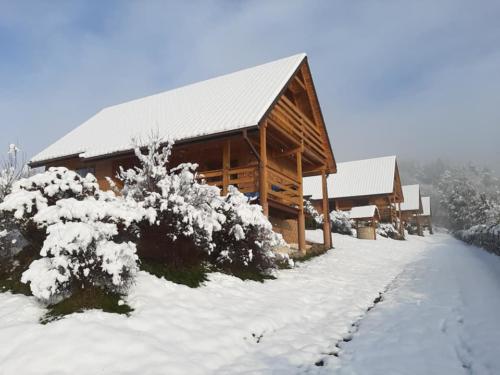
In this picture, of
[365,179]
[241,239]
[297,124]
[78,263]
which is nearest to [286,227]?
[297,124]

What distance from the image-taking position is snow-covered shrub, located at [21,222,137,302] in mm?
5328

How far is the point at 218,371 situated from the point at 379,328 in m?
2.86

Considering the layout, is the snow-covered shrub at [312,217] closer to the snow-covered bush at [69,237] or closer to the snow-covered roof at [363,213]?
the snow-covered roof at [363,213]

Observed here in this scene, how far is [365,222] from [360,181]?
9229 millimetres

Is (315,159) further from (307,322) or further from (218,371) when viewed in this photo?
(218,371)

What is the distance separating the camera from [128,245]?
6.20 meters

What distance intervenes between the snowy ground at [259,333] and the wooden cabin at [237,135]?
548cm

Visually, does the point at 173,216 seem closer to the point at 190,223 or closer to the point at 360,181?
the point at 190,223

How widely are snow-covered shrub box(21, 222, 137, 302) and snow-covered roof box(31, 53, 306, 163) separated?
257 inches

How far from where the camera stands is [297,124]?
53.0 ft

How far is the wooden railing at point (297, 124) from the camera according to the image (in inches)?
580

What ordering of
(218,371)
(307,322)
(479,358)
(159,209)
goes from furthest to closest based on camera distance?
1. (159,209)
2. (307,322)
3. (479,358)
4. (218,371)

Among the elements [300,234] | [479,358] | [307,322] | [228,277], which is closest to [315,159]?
[300,234]

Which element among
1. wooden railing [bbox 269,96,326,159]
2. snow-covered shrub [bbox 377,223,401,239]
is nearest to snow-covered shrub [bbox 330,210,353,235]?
snow-covered shrub [bbox 377,223,401,239]
